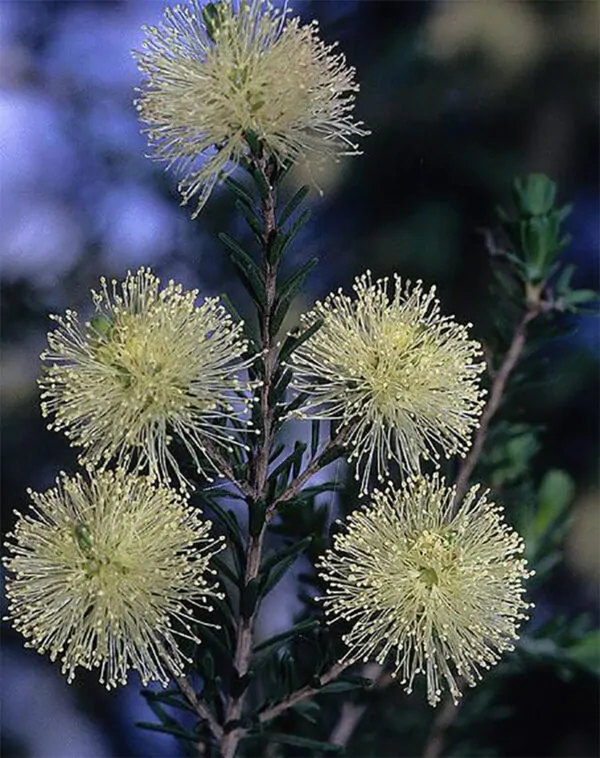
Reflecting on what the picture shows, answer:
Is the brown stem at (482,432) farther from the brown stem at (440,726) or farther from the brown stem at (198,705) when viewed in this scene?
the brown stem at (198,705)

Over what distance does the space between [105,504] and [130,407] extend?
1.5 inches

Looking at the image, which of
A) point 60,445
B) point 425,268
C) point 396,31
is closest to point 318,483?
→ point 60,445

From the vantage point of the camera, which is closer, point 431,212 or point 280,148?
A: point 280,148

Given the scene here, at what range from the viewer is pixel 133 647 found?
41cm

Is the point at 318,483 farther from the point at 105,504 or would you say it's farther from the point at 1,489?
the point at 1,489

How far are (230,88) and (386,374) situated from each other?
0.41 ft

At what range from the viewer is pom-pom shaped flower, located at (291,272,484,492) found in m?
0.43

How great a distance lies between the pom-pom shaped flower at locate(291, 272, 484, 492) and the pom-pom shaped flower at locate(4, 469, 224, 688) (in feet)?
0.24

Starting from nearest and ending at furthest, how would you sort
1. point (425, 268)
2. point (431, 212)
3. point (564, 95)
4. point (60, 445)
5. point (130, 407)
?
1. point (130, 407)
2. point (60, 445)
3. point (425, 268)
4. point (431, 212)
5. point (564, 95)

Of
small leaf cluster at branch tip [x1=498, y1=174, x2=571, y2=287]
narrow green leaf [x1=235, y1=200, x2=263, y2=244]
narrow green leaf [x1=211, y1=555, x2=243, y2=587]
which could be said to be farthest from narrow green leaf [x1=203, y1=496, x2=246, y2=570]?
small leaf cluster at branch tip [x1=498, y1=174, x2=571, y2=287]

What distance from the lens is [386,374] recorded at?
44 cm

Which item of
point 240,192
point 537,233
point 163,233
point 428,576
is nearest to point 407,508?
point 428,576

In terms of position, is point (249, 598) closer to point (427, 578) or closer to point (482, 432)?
point (427, 578)

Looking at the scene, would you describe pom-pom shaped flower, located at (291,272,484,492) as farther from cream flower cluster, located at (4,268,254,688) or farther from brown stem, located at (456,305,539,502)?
brown stem, located at (456,305,539,502)
